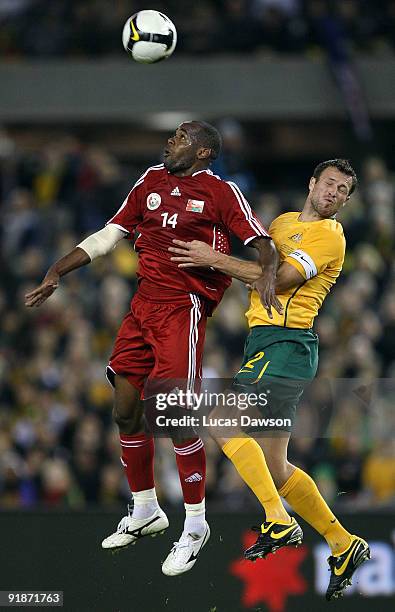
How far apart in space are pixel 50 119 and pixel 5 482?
780 centimetres

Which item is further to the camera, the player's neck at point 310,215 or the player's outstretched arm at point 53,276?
the player's neck at point 310,215

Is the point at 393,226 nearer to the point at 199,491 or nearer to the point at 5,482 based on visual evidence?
the point at 5,482

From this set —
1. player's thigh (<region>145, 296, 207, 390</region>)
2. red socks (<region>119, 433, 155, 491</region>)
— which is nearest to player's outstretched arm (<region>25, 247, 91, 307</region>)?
player's thigh (<region>145, 296, 207, 390</region>)

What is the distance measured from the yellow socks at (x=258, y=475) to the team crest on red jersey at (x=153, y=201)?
1.52m

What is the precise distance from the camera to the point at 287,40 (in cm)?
1872

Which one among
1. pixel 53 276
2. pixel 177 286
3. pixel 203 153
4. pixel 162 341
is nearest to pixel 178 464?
pixel 162 341

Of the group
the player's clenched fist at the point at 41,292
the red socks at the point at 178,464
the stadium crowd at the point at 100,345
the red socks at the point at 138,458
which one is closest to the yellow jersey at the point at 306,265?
the red socks at the point at 178,464

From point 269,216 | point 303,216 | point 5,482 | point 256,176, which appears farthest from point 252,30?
point 303,216

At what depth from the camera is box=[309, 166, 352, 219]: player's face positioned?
323 inches

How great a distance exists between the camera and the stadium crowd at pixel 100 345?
11.7 metres

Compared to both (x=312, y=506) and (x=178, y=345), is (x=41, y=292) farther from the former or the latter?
(x=312, y=506)

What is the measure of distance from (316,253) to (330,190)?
42 centimetres

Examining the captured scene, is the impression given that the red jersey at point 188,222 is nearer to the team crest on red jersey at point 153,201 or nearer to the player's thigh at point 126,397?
the team crest on red jersey at point 153,201

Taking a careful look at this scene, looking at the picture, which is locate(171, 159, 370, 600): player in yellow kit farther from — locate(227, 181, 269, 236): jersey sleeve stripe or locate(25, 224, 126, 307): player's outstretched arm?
locate(25, 224, 126, 307): player's outstretched arm
